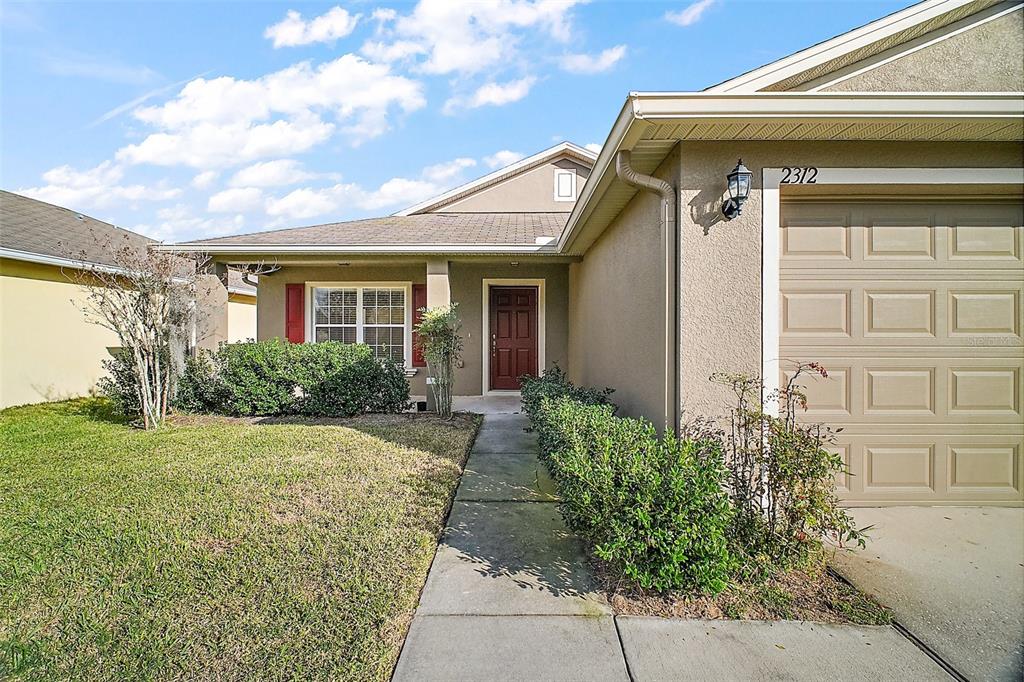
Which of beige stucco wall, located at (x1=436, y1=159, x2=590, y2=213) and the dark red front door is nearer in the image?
the dark red front door

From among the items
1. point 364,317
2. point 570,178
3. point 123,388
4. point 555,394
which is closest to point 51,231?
point 123,388

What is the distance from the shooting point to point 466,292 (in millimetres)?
9633

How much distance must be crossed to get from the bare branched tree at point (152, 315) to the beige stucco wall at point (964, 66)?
320 inches

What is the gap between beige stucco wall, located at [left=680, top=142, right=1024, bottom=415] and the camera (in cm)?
346

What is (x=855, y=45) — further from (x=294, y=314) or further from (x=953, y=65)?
(x=294, y=314)

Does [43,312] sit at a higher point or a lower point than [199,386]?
higher

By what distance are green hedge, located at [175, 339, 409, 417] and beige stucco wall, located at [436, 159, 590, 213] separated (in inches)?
243

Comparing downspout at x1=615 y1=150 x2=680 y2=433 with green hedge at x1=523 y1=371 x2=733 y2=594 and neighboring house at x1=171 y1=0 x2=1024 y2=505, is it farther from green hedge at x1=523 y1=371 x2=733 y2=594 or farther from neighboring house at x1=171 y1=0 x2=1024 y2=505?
green hedge at x1=523 y1=371 x2=733 y2=594

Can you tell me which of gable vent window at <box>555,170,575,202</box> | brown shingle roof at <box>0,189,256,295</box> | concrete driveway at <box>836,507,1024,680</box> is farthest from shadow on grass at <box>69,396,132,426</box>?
gable vent window at <box>555,170,575,202</box>

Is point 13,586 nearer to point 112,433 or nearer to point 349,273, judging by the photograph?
point 112,433

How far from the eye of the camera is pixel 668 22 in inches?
223

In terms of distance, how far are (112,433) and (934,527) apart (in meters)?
9.09

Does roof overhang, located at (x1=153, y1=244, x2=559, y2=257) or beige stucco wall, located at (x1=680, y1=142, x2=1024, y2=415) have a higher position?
roof overhang, located at (x1=153, y1=244, x2=559, y2=257)

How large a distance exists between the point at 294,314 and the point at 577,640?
893 cm
